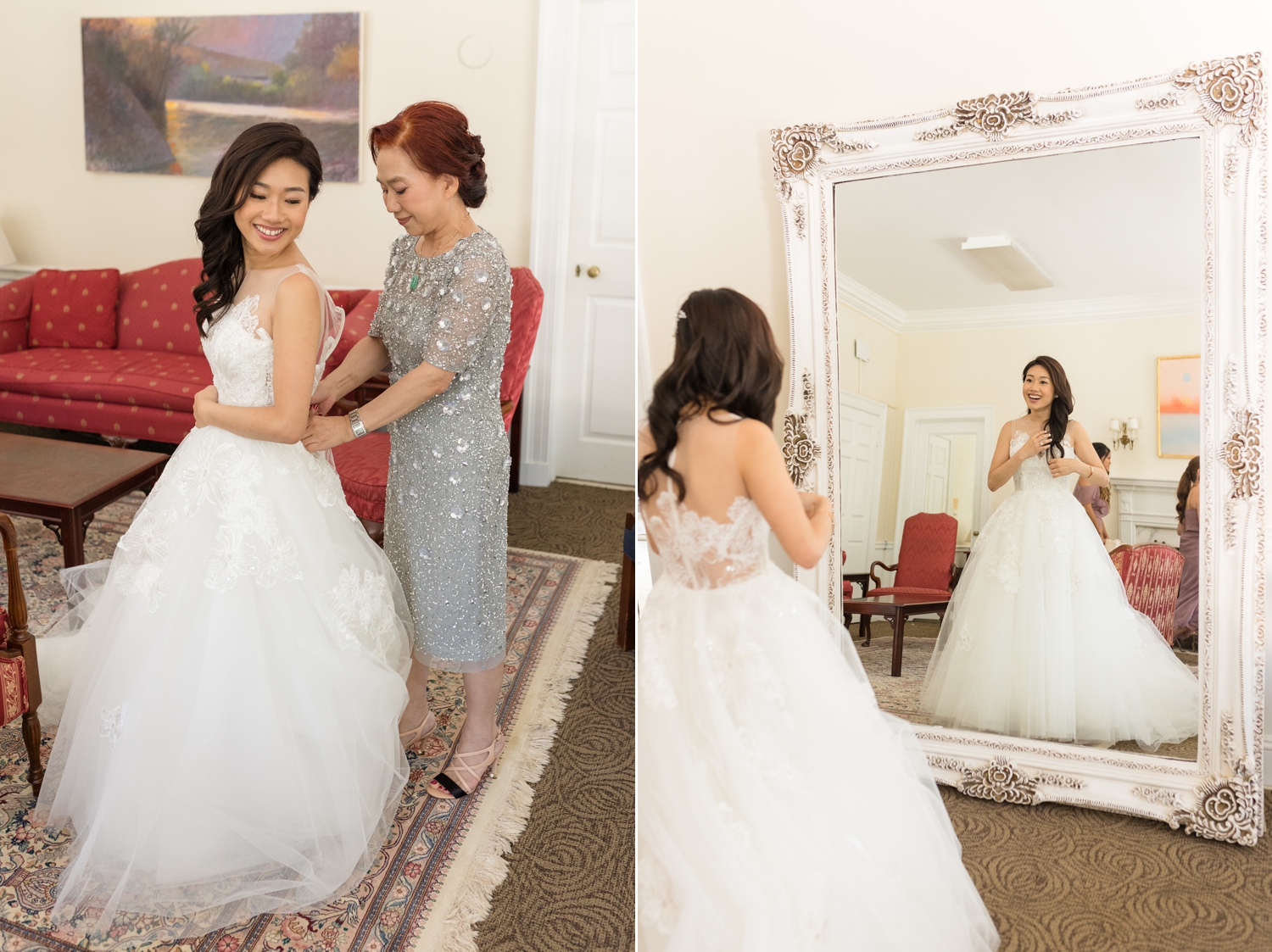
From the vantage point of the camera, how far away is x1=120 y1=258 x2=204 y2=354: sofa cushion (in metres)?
3.03

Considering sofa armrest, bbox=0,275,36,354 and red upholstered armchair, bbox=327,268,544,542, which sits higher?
sofa armrest, bbox=0,275,36,354

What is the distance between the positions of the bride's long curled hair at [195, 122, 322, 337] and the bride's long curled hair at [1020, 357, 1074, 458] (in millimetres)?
1206

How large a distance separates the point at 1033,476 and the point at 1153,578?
1.07 feet

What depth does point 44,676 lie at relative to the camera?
72.9 inches

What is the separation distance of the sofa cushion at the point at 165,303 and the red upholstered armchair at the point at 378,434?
62 cm

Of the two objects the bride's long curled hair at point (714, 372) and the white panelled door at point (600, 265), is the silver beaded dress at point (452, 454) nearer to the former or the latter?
the bride's long curled hair at point (714, 372)

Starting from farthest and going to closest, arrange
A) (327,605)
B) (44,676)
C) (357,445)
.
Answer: (357,445), (44,676), (327,605)

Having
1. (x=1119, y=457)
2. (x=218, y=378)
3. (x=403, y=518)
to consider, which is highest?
(x=218, y=378)

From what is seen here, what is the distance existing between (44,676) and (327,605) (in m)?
0.93

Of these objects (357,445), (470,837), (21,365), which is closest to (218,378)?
(470,837)

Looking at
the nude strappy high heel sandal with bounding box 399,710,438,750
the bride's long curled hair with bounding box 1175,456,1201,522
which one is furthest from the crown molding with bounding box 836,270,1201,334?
the nude strappy high heel sandal with bounding box 399,710,438,750

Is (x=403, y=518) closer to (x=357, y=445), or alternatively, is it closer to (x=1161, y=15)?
(x=357, y=445)

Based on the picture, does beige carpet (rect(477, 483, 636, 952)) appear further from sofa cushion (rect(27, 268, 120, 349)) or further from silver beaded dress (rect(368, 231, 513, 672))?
sofa cushion (rect(27, 268, 120, 349))

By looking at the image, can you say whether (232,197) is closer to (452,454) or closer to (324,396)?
(324,396)
